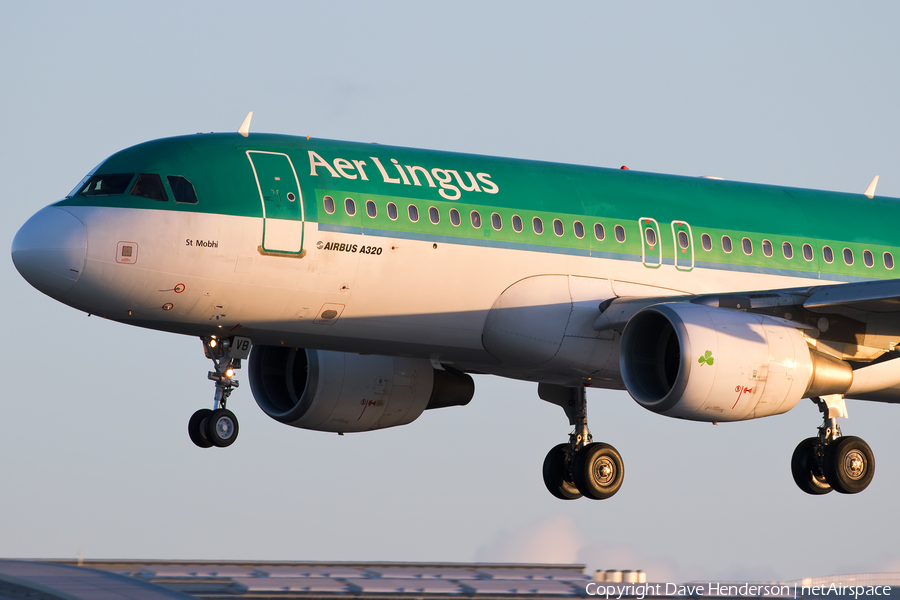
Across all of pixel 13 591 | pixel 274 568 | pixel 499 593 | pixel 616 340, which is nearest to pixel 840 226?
pixel 616 340

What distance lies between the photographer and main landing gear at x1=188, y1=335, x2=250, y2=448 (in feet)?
74.0

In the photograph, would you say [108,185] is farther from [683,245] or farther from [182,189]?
[683,245]

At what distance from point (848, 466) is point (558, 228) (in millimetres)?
7324

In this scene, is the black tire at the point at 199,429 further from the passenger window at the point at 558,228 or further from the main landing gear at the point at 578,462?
the main landing gear at the point at 578,462

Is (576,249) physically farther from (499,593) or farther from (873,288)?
(499,593)

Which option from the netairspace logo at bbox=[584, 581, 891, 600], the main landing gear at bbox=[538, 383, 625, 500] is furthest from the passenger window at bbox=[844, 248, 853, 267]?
the netairspace logo at bbox=[584, 581, 891, 600]

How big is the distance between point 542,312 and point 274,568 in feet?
36.0

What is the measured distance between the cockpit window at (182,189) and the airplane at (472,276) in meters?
0.03

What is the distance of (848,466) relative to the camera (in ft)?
83.6

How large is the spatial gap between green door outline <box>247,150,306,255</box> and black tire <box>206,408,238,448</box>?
3.15 m

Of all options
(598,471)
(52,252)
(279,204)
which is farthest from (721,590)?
(52,252)

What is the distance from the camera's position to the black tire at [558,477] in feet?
93.3

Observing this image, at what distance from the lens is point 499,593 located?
31.6 m

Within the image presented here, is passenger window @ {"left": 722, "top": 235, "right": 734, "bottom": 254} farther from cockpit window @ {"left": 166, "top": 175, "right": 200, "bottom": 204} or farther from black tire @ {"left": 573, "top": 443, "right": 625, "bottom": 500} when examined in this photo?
cockpit window @ {"left": 166, "top": 175, "right": 200, "bottom": 204}
